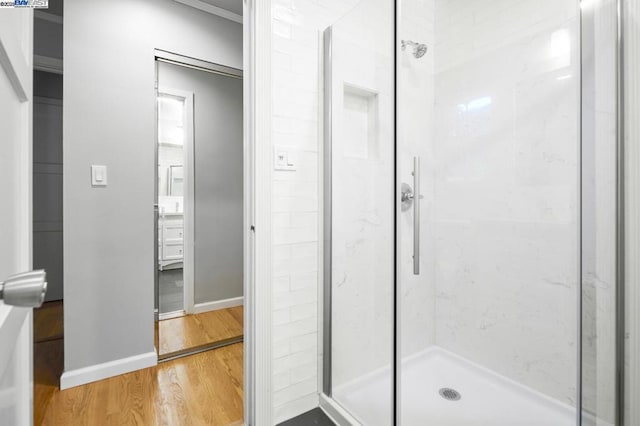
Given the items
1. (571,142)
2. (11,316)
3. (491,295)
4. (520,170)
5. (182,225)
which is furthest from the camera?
(182,225)

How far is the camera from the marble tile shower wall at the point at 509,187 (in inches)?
58.9

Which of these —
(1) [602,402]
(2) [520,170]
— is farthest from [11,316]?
(2) [520,170]

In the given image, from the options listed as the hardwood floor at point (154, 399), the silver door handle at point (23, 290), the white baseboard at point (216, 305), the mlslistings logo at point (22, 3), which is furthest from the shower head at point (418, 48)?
the white baseboard at point (216, 305)

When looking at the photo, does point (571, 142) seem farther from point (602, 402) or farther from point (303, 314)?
point (303, 314)

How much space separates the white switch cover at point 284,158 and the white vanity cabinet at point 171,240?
4.20 feet

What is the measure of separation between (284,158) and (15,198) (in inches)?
39.6

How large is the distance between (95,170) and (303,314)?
148 cm

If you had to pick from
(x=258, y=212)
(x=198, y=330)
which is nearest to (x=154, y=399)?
(x=198, y=330)

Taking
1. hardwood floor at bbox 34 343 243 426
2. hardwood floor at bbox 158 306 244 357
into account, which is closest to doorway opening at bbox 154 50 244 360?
hardwood floor at bbox 158 306 244 357

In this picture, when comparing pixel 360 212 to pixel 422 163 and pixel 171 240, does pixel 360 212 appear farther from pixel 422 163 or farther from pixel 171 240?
pixel 171 240

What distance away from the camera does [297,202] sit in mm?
1509

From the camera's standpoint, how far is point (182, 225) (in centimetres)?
241

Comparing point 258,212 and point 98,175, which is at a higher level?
point 98,175

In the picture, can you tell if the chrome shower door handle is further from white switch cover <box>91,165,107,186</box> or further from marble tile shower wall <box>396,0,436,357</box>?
white switch cover <box>91,165,107,186</box>
